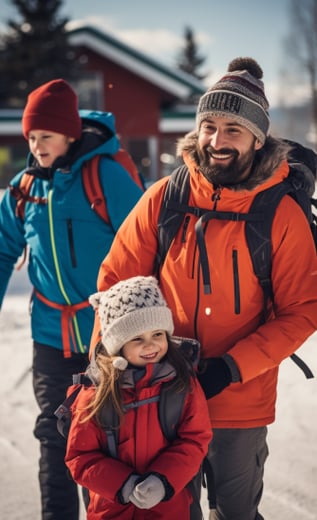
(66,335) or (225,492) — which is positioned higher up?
(66,335)

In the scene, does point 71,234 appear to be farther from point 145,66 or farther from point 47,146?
point 145,66

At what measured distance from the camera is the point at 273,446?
3.79 m

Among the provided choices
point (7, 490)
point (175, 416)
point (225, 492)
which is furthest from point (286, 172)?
point (7, 490)

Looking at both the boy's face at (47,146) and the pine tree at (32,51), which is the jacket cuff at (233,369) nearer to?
the boy's face at (47,146)

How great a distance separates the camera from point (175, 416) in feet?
6.88

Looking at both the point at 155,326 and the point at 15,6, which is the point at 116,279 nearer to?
the point at 155,326

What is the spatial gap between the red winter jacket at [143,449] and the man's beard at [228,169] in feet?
2.26

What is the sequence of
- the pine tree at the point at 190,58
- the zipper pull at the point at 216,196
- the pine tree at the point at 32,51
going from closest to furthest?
the zipper pull at the point at 216,196, the pine tree at the point at 32,51, the pine tree at the point at 190,58

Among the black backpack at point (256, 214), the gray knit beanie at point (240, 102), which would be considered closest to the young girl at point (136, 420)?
the black backpack at point (256, 214)

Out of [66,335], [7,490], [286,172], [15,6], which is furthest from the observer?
[15,6]

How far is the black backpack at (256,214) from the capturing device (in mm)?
2119

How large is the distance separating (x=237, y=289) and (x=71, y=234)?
41.5 inches

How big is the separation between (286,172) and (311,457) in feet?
6.88

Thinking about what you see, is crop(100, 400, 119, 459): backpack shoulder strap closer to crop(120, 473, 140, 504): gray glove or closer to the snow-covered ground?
crop(120, 473, 140, 504): gray glove
